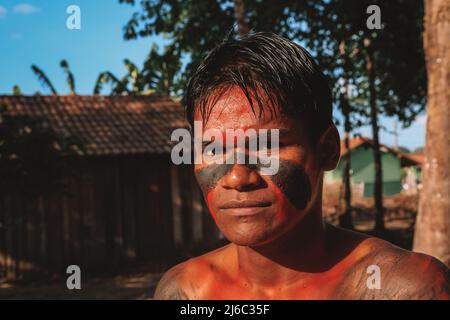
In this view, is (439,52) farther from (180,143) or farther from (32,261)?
(32,261)

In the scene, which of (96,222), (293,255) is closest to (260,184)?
(293,255)

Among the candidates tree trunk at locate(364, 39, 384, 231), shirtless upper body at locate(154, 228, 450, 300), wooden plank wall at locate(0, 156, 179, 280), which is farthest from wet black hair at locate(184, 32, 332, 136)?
tree trunk at locate(364, 39, 384, 231)

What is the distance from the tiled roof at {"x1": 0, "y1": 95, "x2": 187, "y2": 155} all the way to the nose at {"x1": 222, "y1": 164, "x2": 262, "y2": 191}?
1038 cm

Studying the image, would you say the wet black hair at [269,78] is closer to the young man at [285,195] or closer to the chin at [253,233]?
the young man at [285,195]

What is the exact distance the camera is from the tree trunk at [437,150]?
16.5 ft

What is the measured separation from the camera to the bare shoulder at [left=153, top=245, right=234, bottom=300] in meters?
1.71

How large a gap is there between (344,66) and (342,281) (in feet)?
27.5

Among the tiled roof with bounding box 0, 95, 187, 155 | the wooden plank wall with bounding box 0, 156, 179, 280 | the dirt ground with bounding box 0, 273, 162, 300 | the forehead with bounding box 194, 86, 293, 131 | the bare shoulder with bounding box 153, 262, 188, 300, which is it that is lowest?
the dirt ground with bounding box 0, 273, 162, 300

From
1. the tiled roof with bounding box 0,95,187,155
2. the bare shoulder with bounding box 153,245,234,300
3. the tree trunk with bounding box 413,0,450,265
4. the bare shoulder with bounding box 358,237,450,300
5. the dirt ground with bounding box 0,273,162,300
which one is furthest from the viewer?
the tiled roof with bounding box 0,95,187,155

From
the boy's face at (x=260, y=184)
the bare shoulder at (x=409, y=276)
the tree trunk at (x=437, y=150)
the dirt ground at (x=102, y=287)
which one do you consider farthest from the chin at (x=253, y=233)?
the dirt ground at (x=102, y=287)

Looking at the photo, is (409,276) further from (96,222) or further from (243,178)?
(96,222)

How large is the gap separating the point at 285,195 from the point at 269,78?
362 mm

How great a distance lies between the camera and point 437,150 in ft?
16.7

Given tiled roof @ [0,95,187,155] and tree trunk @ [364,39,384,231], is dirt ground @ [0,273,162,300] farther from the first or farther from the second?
tree trunk @ [364,39,384,231]
